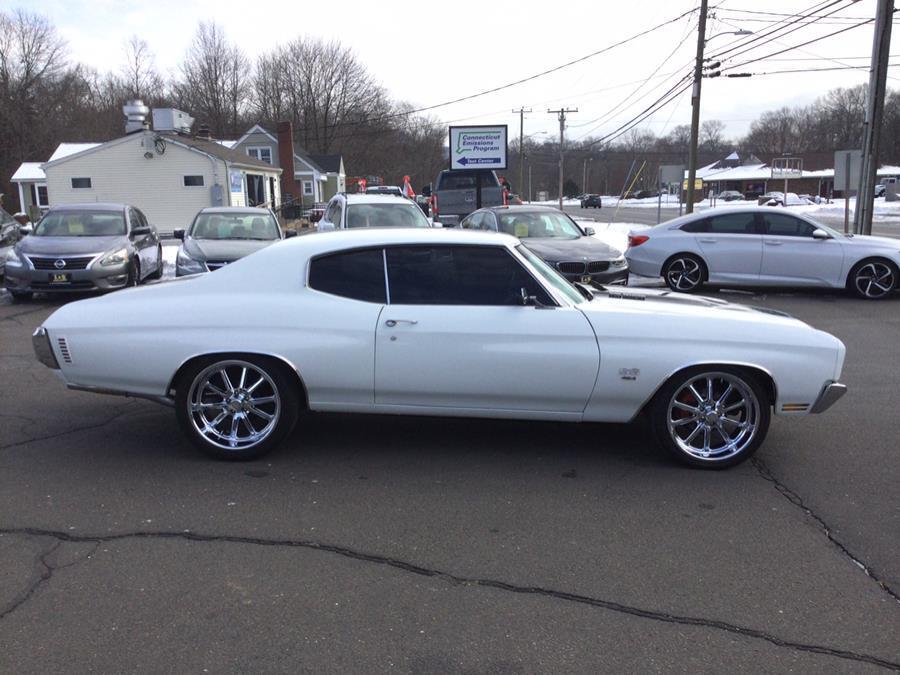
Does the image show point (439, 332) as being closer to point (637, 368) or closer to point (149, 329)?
point (637, 368)

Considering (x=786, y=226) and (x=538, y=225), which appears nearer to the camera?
(x=786, y=226)

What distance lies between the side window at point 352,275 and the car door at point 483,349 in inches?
4.5

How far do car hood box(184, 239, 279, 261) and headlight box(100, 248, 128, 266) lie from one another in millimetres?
968

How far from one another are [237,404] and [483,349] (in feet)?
5.22

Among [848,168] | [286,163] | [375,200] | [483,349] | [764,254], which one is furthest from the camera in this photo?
[286,163]

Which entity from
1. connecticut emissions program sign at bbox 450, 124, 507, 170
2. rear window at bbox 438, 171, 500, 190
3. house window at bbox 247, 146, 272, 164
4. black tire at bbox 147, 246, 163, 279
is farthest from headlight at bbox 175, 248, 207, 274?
house window at bbox 247, 146, 272, 164

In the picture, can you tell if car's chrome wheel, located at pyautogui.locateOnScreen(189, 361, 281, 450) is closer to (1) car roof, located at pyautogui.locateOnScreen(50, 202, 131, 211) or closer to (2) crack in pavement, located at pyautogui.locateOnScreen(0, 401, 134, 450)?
(2) crack in pavement, located at pyautogui.locateOnScreen(0, 401, 134, 450)

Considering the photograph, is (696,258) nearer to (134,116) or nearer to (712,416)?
(712,416)

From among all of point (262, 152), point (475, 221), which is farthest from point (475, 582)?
point (262, 152)

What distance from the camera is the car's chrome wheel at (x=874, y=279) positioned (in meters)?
12.2

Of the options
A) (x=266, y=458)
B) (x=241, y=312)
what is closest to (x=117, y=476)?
(x=266, y=458)

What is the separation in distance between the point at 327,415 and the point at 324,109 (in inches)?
3046

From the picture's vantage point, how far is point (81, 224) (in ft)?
43.7

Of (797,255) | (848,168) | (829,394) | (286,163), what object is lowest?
(829,394)
